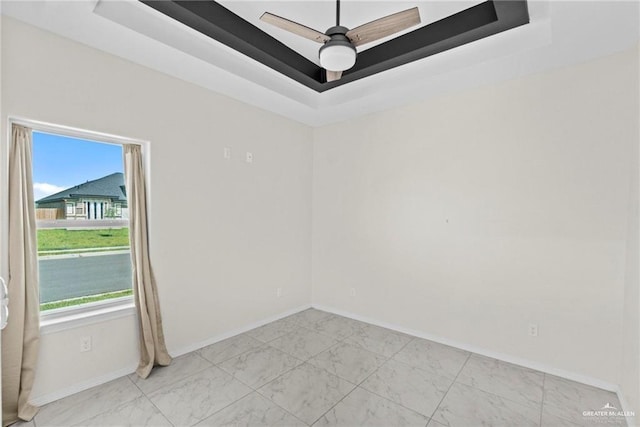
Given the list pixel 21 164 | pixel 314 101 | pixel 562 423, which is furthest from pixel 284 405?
pixel 314 101

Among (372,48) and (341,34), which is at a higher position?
(372,48)

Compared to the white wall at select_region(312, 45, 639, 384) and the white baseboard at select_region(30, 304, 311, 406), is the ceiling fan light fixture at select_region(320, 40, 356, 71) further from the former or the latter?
the white baseboard at select_region(30, 304, 311, 406)

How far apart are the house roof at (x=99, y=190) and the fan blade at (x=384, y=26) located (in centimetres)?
239

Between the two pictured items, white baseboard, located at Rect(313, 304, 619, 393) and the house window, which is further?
white baseboard, located at Rect(313, 304, 619, 393)

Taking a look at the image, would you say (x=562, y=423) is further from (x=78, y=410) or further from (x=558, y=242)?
(x=78, y=410)

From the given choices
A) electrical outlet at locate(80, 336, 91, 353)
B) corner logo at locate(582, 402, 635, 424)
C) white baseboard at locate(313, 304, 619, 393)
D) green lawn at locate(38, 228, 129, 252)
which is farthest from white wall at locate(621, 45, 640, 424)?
green lawn at locate(38, 228, 129, 252)

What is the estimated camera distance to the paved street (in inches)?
97.2

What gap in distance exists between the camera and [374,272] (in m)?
4.02

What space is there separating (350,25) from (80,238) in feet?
9.71

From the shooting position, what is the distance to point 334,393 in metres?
2.53

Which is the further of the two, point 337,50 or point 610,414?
point 610,414

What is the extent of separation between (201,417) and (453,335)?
2591mm

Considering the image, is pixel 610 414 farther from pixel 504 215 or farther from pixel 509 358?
pixel 504 215

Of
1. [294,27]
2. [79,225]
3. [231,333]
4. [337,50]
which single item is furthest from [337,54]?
[231,333]
